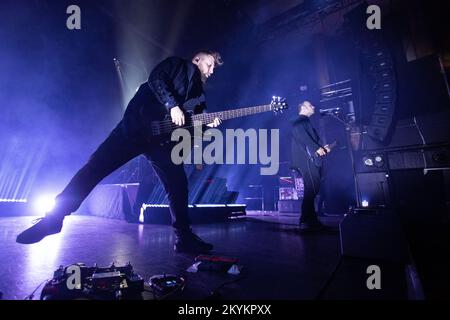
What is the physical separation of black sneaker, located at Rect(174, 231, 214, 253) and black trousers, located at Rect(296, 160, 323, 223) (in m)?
1.76

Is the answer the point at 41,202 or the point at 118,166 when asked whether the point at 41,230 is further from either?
the point at 41,202

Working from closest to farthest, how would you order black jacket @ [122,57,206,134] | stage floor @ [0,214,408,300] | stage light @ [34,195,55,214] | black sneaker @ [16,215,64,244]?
1. stage floor @ [0,214,408,300]
2. black sneaker @ [16,215,64,244]
3. black jacket @ [122,57,206,134]
4. stage light @ [34,195,55,214]

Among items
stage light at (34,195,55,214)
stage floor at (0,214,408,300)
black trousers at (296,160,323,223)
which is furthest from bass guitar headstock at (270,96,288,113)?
stage light at (34,195,55,214)

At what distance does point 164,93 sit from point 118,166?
80cm

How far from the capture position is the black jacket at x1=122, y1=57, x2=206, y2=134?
2.16 meters

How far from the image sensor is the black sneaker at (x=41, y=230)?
5.68 ft

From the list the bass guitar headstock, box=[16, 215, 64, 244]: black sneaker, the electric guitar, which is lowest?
box=[16, 215, 64, 244]: black sneaker

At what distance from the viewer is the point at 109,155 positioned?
203 cm

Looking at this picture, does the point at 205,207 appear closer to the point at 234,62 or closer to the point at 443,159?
the point at 443,159

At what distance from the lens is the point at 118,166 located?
6.64 ft

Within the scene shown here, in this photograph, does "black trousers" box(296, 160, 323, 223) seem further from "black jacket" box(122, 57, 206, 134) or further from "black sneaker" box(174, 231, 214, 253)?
"black jacket" box(122, 57, 206, 134)

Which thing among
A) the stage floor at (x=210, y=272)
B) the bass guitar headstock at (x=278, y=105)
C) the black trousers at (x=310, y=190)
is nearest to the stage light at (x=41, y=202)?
the stage floor at (x=210, y=272)

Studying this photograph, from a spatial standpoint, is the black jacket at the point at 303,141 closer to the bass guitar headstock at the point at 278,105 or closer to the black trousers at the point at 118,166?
the bass guitar headstock at the point at 278,105

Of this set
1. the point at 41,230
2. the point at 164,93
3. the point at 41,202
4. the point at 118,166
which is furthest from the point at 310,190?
the point at 41,202
